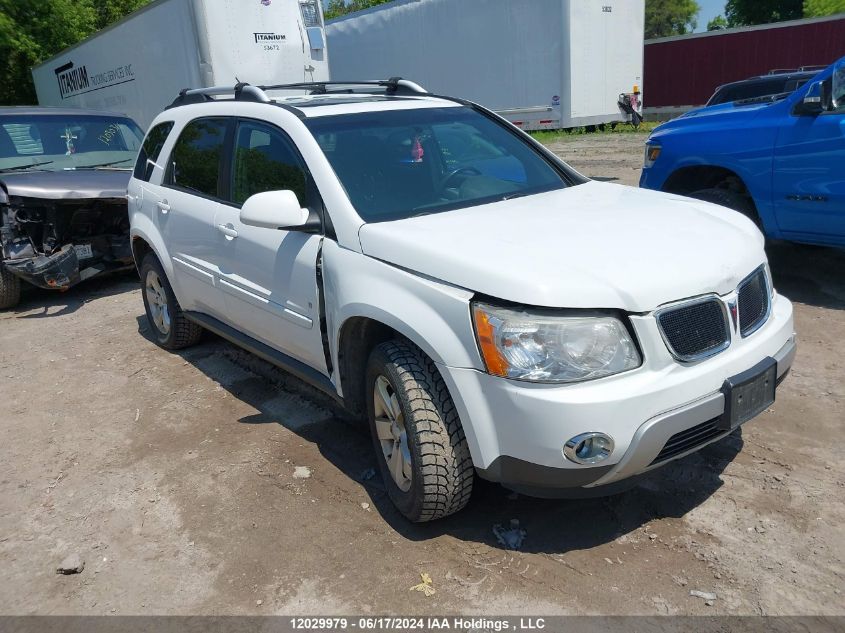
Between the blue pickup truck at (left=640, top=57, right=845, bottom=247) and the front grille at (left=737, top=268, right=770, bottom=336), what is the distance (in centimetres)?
270

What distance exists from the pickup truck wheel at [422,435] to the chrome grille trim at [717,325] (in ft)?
2.78

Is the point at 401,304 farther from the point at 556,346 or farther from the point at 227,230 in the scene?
the point at 227,230

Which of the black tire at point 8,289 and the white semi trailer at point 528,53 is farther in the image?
the white semi trailer at point 528,53

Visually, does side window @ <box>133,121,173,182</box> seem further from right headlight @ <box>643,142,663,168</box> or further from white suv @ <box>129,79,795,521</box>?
right headlight @ <box>643,142,663,168</box>

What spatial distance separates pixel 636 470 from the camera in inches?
106

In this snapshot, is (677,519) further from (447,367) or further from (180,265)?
(180,265)

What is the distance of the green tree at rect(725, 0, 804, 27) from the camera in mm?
40281

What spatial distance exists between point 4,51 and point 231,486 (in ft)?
77.5

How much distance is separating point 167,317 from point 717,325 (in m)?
4.16

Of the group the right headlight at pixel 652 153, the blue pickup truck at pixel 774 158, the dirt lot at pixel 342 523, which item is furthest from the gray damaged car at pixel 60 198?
the blue pickup truck at pixel 774 158

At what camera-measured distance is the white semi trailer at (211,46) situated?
36.0 feet

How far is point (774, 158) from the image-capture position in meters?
5.71

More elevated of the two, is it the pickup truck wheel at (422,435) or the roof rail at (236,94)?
the roof rail at (236,94)

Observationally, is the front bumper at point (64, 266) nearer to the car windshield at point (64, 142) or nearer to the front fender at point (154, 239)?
the car windshield at point (64, 142)
